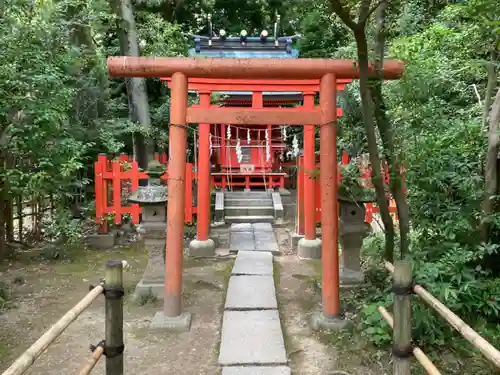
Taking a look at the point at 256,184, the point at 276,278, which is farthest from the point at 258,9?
the point at 276,278

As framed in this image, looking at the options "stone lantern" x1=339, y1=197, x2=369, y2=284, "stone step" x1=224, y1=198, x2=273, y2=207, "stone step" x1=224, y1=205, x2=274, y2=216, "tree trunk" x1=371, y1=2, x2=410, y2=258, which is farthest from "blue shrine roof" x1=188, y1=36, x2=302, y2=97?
"tree trunk" x1=371, y1=2, x2=410, y2=258

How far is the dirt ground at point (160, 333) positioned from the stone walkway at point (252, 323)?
0.39ft

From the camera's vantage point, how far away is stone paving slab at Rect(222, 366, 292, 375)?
347 centimetres

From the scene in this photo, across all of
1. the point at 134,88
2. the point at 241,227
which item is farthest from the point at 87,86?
the point at 241,227

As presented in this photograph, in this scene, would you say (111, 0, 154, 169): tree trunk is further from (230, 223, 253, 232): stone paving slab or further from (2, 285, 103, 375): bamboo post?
(2, 285, 103, 375): bamboo post

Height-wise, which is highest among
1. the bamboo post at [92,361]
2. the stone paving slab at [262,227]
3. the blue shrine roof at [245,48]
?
the blue shrine roof at [245,48]

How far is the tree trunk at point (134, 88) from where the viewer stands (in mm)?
10750

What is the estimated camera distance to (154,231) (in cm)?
522

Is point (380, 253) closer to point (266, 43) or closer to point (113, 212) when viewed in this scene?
point (113, 212)

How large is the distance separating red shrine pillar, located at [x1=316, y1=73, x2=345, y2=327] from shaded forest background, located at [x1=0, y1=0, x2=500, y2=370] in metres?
0.35

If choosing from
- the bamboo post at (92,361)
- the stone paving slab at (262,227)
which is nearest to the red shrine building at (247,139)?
the stone paving slab at (262,227)

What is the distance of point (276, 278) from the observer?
6176 millimetres

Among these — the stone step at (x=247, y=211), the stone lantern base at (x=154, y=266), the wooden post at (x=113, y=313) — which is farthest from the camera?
the stone step at (x=247, y=211)

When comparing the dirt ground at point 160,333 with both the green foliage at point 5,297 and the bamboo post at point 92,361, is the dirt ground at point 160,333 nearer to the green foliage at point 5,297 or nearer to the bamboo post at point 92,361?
the green foliage at point 5,297
